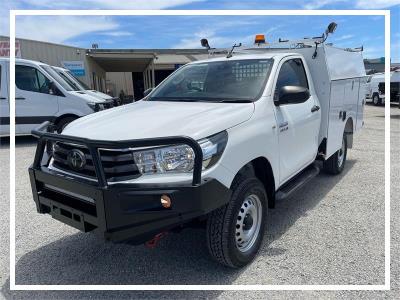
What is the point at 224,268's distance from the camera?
3244 millimetres

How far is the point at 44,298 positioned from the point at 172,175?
1494mm

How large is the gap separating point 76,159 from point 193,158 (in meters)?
0.95

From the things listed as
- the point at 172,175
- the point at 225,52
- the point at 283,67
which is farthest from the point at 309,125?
the point at 172,175

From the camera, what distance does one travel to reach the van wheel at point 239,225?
9.62 ft

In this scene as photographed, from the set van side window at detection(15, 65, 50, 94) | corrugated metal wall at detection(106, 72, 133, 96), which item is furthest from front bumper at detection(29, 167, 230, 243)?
corrugated metal wall at detection(106, 72, 133, 96)

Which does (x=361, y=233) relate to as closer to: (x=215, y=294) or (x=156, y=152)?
(x=215, y=294)

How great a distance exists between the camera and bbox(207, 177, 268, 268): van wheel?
9.62 feet

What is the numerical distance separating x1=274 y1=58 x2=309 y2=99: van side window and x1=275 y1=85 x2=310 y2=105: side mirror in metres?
0.08

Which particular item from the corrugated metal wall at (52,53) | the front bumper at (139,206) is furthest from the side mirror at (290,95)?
the corrugated metal wall at (52,53)

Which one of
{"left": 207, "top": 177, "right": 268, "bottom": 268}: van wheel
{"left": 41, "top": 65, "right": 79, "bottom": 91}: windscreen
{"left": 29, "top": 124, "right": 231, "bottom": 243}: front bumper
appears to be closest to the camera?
{"left": 29, "top": 124, "right": 231, "bottom": 243}: front bumper

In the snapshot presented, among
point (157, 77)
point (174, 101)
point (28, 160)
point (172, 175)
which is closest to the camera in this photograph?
point (172, 175)

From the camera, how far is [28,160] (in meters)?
7.86

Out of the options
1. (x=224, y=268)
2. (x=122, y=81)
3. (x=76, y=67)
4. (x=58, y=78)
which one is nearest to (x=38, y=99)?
(x=58, y=78)

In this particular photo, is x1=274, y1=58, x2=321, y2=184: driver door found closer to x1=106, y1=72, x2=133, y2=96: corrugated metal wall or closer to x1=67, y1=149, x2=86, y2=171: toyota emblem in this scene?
x1=67, y1=149, x2=86, y2=171: toyota emblem
